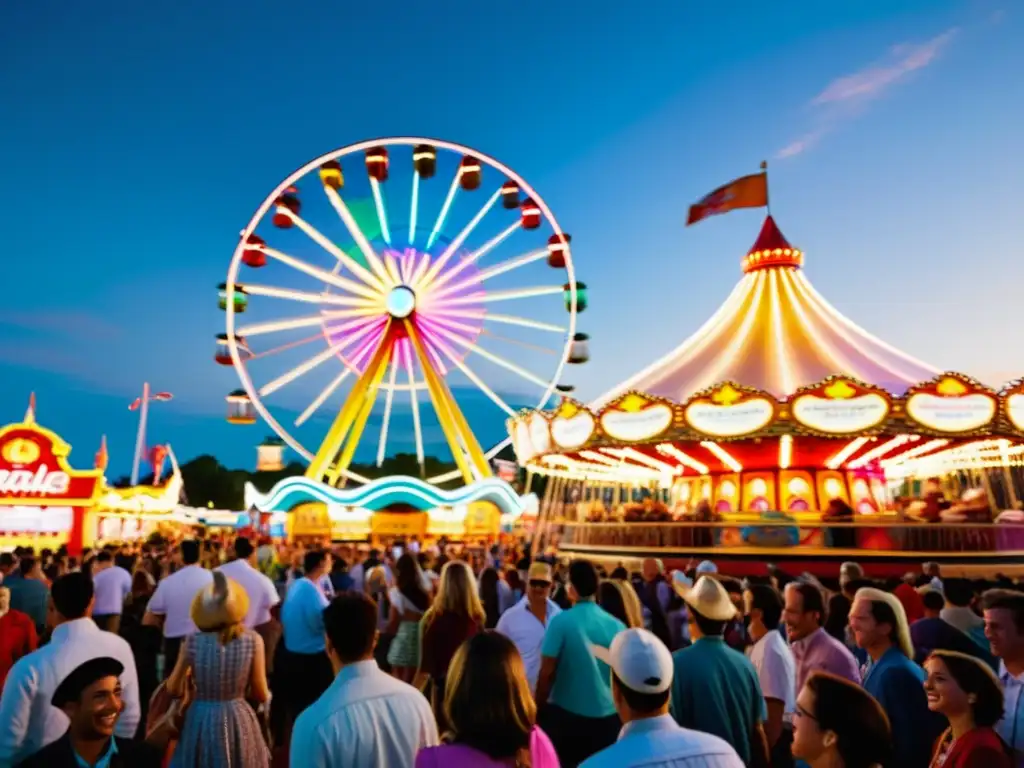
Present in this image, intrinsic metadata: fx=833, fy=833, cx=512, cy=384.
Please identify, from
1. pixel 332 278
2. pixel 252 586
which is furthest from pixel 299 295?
pixel 252 586

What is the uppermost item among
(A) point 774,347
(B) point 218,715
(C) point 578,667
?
(A) point 774,347

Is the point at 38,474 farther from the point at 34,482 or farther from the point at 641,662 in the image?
the point at 641,662

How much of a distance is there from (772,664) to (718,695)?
77 centimetres

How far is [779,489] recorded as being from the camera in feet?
68.3

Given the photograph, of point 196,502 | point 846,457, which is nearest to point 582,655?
point 846,457

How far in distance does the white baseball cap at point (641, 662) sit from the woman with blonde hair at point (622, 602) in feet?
8.53

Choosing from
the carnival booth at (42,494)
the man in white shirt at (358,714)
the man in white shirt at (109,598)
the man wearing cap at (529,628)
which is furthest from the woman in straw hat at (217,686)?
the carnival booth at (42,494)

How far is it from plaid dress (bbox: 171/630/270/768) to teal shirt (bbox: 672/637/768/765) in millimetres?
1818

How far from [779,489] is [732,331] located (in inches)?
164

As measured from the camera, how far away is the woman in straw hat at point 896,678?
3225mm

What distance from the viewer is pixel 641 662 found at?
7.49 ft

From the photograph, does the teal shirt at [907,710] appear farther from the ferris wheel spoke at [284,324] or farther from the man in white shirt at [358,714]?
the ferris wheel spoke at [284,324]

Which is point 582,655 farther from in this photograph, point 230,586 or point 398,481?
point 398,481

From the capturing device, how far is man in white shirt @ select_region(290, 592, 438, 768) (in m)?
2.50
